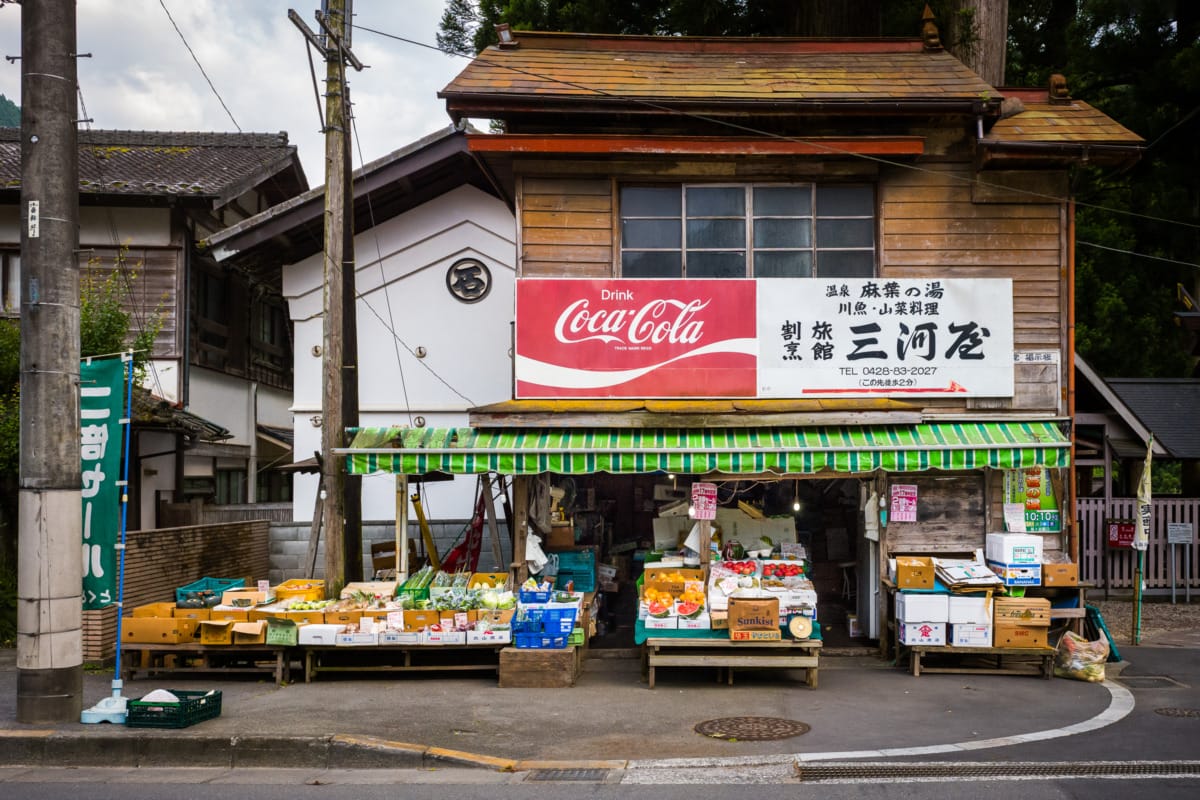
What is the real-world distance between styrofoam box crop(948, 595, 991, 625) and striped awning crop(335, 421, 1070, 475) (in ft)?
5.21

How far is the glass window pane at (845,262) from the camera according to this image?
43.2ft

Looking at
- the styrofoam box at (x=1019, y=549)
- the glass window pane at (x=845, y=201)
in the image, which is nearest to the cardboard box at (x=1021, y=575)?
the styrofoam box at (x=1019, y=549)

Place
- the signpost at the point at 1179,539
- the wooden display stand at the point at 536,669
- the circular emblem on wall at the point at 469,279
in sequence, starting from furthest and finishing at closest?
1. the signpost at the point at 1179,539
2. the circular emblem on wall at the point at 469,279
3. the wooden display stand at the point at 536,669

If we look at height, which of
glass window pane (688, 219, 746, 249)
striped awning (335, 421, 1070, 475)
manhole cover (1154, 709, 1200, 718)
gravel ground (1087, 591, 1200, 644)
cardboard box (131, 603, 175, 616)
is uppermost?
glass window pane (688, 219, 746, 249)

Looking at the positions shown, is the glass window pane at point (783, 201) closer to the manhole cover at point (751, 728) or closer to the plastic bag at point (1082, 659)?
the plastic bag at point (1082, 659)

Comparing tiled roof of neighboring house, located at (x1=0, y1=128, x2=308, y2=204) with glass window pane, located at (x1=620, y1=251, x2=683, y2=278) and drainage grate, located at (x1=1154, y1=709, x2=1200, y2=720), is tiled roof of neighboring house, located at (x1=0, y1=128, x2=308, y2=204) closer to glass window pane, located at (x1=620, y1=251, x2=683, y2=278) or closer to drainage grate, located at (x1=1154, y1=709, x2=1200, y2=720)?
glass window pane, located at (x1=620, y1=251, x2=683, y2=278)

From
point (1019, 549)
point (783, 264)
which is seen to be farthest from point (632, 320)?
point (1019, 549)

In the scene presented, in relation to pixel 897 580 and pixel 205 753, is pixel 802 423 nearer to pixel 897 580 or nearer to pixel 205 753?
pixel 897 580

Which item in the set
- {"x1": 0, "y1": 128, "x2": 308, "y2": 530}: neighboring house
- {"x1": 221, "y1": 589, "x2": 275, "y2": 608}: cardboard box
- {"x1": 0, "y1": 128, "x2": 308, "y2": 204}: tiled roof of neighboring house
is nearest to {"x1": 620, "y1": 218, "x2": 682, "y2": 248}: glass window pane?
{"x1": 221, "y1": 589, "x2": 275, "y2": 608}: cardboard box

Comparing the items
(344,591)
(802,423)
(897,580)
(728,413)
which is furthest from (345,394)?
(897,580)

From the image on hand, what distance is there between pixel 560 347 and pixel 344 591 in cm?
402

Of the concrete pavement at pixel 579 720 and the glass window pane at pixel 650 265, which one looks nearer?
the concrete pavement at pixel 579 720

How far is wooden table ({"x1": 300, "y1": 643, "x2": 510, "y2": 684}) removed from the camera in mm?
11742

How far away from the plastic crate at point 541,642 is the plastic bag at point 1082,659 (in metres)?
5.99
